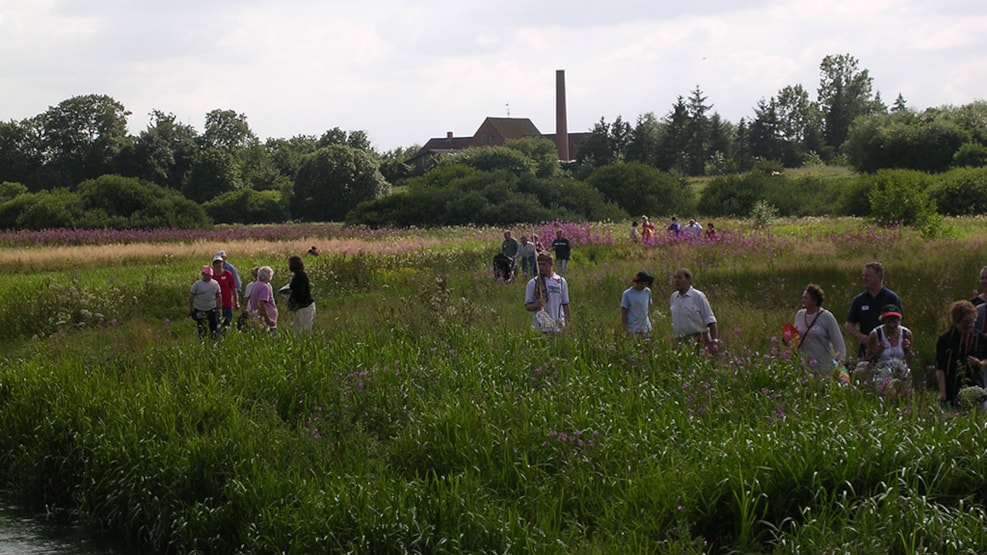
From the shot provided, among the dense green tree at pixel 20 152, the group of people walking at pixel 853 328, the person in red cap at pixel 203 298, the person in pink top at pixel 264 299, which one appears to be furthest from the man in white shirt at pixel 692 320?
the dense green tree at pixel 20 152

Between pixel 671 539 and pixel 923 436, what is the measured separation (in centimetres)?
Result: 203

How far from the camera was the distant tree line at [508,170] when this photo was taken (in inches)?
2201

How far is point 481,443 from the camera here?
30.0ft

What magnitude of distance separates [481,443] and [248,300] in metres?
8.36

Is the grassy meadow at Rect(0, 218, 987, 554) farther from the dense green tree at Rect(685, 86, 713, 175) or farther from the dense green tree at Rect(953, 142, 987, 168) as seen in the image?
the dense green tree at Rect(685, 86, 713, 175)

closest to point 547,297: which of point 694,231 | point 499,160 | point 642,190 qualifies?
point 694,231

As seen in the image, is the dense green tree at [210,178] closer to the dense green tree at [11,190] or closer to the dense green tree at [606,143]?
the dense green tree at [11,190]

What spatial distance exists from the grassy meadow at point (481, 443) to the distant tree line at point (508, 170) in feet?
76.7

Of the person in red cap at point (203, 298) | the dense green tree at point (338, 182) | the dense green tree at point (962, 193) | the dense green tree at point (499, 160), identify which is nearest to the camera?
the person in red cap at point (203, 298)

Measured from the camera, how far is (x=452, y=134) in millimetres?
156875

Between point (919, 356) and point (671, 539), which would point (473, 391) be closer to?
A: point (671, 539)

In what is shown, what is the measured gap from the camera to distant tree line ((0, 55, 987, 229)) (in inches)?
2201

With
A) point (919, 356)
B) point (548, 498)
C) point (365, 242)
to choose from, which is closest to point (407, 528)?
point (548, 498)

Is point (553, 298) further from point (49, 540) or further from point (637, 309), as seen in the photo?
point (49, 540)
